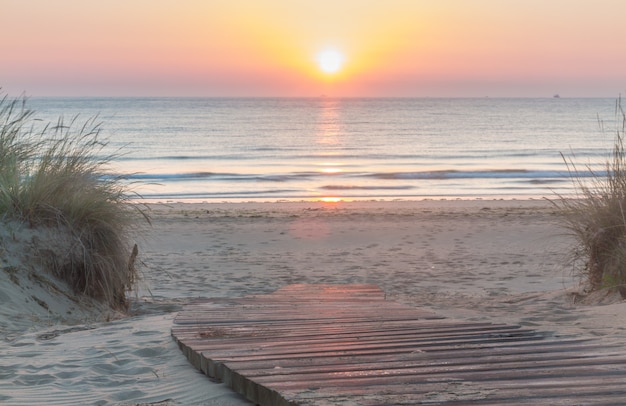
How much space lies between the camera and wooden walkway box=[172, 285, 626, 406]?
2.94 m

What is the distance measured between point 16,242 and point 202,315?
2.22 meters

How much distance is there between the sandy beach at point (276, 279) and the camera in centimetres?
392

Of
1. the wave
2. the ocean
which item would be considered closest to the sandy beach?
the ocean

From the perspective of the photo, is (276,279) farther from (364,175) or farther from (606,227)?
(364,175)

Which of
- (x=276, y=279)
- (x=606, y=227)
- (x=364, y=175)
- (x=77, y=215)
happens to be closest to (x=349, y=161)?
(x=364, y=175)

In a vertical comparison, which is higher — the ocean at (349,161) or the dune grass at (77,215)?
the ocean at (349,161)

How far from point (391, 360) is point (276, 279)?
17.0ft

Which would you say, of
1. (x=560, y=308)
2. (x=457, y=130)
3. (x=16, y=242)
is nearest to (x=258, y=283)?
(x=16, y=242)

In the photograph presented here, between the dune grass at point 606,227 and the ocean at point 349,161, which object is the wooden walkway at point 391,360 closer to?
the dune grass at point 606,227

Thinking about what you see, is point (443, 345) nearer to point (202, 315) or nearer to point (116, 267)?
point (202, 315)

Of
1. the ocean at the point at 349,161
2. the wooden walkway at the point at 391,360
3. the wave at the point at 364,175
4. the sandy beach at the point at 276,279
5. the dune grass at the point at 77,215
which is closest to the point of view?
the wooden walkway at the point at 391,360

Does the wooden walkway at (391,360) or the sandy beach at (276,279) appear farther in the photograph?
the sandy beach at (276,279)

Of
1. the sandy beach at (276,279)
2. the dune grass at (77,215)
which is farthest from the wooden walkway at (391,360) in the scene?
the dune grass at (77,215)

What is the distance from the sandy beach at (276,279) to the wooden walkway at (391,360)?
0.67 feet
